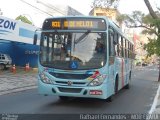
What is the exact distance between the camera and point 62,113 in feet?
38.0

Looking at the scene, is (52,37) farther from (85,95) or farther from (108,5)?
(108,5)

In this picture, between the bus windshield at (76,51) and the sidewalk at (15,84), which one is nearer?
the bus windshield at (76,51)

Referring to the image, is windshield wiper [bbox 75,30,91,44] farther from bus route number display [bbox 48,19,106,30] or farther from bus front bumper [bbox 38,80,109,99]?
bus front bumper [bbox 38,80,109,99]

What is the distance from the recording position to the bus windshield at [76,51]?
1270 centimetres

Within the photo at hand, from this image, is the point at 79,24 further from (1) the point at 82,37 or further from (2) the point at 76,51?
(2) the point at 76,51

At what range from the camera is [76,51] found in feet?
42.0

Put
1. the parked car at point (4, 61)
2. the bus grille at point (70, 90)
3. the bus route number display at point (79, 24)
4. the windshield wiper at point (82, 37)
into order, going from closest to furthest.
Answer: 1. the bus grille at point (70, 90)
2. the windshield wiper at point (82, 37)
3. the bus route number display at point (79, 24)
4. the parked car at point (4, 61)

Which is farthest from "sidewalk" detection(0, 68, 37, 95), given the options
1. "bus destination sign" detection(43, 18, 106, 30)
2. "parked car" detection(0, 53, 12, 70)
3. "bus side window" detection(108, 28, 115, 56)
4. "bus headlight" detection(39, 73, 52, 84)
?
"parked car" detection(0, 53, 12, 70)

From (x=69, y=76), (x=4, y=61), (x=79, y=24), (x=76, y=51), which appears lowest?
(x=4, y=61)

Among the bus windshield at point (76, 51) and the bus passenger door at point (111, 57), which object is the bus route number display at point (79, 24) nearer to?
the bus windshield at point (76, 51)

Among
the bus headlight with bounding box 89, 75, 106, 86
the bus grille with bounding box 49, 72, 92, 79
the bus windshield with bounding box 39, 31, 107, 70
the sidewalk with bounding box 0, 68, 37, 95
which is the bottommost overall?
the sidewalk with bounding box 0, 68, 37, 95

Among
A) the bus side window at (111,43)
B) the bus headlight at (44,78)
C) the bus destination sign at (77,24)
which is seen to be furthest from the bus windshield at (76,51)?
the bus side window at (111,43)

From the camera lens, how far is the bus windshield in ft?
41.7

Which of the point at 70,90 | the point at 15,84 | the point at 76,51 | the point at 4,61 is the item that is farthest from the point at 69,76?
the point at 4,61
